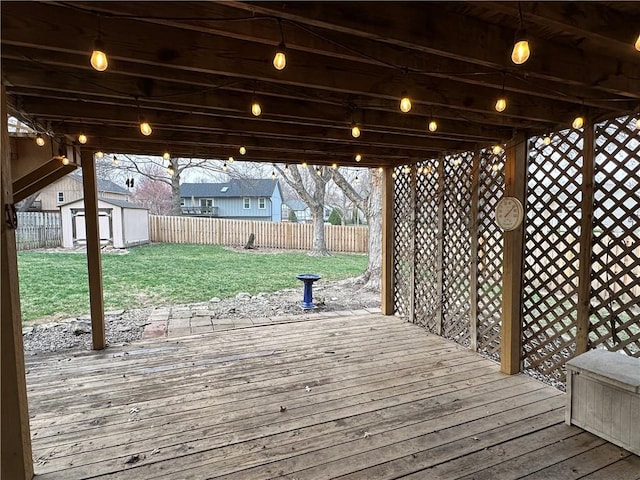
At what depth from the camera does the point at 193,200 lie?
22.9 meters

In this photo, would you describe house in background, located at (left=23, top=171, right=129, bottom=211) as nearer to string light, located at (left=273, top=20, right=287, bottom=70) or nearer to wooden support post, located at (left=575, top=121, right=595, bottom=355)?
string light, located at (left=273, top=20, right=287, bottom=70)

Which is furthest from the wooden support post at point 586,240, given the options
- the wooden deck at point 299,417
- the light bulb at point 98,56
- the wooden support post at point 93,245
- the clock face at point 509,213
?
the wooden support post at point 93,245

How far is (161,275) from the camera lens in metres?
7.65

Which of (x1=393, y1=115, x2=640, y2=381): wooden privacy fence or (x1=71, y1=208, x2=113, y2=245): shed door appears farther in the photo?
(x1=71, y1=208, x2=113, y2=245): shed door

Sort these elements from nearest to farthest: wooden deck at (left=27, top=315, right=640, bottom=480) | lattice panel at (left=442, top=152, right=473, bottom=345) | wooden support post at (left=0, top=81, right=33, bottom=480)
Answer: wooden support post at (left=0, top=81, right=33, bottom=480) < wooden deck at (left=27, top=315, right=640, bottom=480) < lattice panel at (left=442, top=152, right=473, bottom=345)

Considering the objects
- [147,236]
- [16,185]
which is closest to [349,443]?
[16,185]

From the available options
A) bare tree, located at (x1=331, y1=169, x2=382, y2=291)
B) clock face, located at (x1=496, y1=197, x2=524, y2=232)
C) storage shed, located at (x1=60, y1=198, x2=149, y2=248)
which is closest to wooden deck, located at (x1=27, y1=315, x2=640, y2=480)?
clock face, located at (x1=496, y1=197, x2=524, y2=232)

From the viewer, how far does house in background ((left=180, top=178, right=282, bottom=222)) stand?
2214cm

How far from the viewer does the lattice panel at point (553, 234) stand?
2873mm

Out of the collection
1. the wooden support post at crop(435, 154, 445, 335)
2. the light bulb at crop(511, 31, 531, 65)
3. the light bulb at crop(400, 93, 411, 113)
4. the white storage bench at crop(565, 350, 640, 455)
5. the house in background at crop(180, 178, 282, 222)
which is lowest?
the white storage bench at crop(565, 350, 640, 455)

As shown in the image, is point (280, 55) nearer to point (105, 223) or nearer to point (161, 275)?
point (161, 275)

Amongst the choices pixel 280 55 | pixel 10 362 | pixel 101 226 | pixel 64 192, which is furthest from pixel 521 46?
pixel 64 192

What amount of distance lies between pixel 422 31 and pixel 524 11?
1.34ft

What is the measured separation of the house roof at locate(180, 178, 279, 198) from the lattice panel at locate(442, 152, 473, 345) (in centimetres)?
1856
